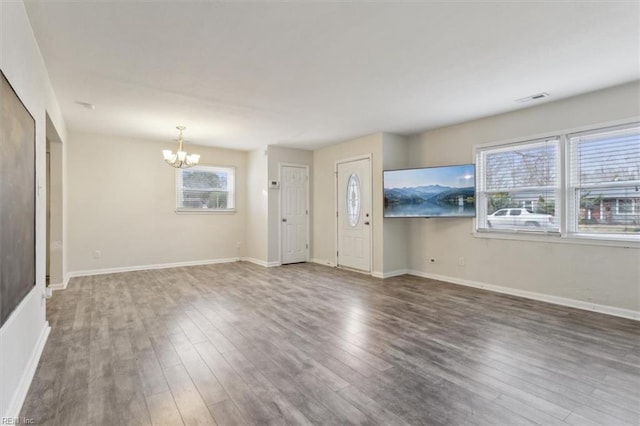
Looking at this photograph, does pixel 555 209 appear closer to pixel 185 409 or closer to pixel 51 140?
pixel 185 409

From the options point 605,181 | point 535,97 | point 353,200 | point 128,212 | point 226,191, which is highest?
point 535,97

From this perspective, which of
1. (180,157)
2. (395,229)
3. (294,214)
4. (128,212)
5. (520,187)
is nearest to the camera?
(520,187)

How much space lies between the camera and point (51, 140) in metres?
4.48

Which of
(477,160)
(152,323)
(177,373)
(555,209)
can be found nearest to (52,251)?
(152,323)

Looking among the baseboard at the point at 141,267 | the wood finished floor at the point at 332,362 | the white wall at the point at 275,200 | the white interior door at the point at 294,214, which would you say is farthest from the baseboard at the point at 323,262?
the wood finished floor at the point at 332,362

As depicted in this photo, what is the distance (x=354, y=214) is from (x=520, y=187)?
2804 millimetres

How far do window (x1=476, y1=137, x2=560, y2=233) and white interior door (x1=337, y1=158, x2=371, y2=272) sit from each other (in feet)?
6.19

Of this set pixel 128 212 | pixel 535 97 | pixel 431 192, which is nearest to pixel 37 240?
pixel 128 212

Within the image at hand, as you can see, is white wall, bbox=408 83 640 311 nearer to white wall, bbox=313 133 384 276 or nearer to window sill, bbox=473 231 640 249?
window sill, bbox=473 231 640 249

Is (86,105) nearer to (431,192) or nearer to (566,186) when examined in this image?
(431,192)

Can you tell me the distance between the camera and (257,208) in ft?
22.9

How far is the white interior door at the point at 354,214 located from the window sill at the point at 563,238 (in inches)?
74.5

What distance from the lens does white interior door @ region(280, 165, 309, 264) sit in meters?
6.81

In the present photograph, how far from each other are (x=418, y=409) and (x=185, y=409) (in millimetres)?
1386
